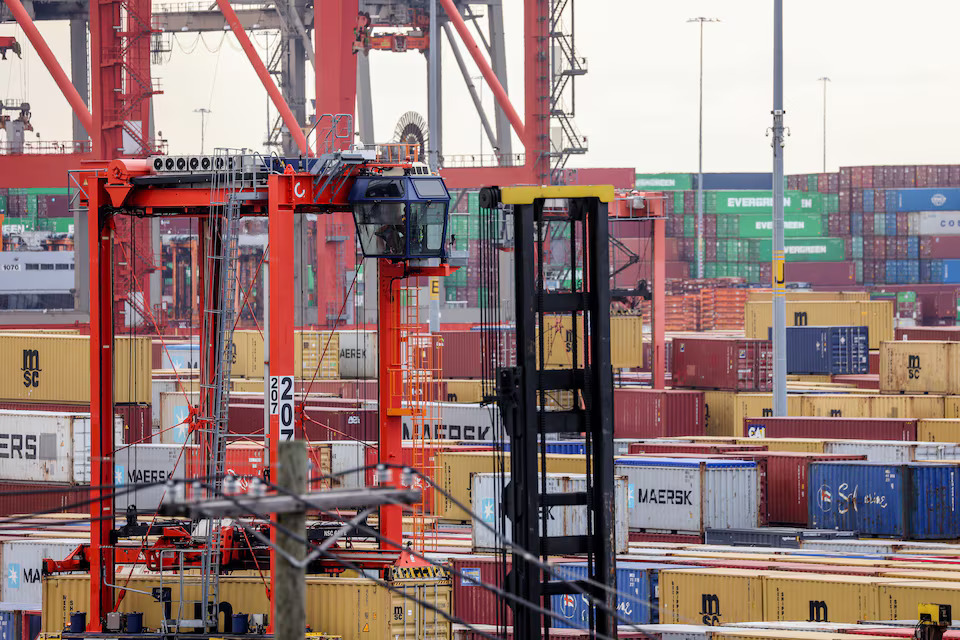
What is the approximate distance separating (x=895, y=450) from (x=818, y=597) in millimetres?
12984

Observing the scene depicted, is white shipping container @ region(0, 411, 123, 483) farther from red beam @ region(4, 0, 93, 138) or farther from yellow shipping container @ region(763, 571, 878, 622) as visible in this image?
red beam @ region(4, 0, 93, 138)

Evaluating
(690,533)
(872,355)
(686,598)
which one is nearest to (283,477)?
→ (686,598)

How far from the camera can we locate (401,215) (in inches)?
813

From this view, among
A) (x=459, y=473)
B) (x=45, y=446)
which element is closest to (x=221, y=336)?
(x=459, y=473)

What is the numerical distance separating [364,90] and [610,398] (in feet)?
204

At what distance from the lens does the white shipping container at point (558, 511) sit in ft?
82.9

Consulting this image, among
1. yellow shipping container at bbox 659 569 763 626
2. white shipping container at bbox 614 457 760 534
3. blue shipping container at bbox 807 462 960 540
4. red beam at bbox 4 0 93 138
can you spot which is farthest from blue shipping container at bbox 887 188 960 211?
yellow shipping container at bbox 659 569 763 626

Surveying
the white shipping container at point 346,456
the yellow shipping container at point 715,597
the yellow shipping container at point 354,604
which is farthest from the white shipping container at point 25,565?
the yellow shipping container at point 715,597

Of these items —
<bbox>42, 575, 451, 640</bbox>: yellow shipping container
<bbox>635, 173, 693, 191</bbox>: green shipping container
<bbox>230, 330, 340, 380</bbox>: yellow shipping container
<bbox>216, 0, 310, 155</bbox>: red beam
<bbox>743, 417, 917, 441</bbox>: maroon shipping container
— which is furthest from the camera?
<bbox>635, 173, 693, 191</bbox>: green shipping container

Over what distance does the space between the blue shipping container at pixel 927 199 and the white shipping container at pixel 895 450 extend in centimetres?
7418

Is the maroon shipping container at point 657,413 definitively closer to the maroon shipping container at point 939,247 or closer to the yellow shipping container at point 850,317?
the yellow shipping container at point 850,317

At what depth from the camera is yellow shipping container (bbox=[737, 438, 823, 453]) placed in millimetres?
34719

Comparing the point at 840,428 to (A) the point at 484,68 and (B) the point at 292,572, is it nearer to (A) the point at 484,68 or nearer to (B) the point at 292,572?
(A) the point at 484,68

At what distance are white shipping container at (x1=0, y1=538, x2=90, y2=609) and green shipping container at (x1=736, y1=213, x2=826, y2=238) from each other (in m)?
86.9
